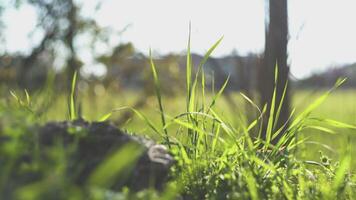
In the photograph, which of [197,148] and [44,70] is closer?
[197,148]

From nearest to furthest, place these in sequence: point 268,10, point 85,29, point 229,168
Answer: point 229,168 < point 268,10 < point 85,29

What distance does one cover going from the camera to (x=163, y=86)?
1147cm

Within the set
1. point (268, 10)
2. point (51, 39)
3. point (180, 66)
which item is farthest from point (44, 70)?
point (268, 10)

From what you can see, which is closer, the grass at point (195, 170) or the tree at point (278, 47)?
the grass at point (195, 170)

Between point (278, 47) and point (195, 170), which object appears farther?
point (278, 47)

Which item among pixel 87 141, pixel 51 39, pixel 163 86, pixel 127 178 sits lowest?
pixel 163 86

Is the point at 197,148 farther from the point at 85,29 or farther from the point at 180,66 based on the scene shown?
the point at 180,66

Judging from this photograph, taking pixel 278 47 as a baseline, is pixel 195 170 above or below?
below

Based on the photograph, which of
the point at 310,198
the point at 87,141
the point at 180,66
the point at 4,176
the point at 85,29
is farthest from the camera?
Answer: the point at 180,66

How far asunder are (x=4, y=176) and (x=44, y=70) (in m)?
11.2

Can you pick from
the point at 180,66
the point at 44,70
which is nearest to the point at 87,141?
the point at 180,66

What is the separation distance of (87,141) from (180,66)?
9340 mm

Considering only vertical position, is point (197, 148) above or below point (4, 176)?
below

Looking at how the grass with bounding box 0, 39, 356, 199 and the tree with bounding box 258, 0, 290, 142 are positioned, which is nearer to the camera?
the grass with bounding box 0, 39, 356, 199
